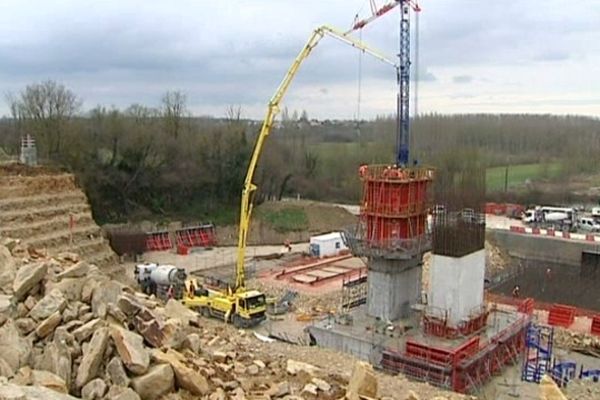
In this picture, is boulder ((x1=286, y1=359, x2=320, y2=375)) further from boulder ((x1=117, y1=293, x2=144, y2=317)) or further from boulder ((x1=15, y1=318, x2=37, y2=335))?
boulder ((x1=15, y1=318, x2=37, y2=335))

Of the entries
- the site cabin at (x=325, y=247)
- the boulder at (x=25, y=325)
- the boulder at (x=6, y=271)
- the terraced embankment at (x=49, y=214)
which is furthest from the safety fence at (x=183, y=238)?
the boulder at (x=25, y=325)

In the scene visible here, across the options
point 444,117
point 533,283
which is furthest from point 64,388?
point 444,117

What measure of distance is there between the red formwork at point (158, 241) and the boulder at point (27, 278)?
27467 millimetres

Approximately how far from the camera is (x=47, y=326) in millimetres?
7223

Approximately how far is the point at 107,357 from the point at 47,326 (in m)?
0.90

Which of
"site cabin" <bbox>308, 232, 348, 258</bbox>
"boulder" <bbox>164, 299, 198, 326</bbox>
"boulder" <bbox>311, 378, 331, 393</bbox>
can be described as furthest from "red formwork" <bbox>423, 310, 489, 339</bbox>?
"site cabin" <bbox>308, 232, 348, 258</bbox>

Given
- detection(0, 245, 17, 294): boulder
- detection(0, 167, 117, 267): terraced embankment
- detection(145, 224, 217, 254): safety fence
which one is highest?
detection(0, 245, 17, 294): boulder

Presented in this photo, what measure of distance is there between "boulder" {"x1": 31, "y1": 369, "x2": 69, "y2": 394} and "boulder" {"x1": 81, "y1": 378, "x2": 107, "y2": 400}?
0.63ft

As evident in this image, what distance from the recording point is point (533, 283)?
1252 inches

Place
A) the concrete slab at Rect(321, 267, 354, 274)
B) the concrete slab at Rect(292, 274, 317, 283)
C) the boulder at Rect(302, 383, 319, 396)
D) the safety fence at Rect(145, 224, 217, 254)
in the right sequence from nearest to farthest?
the boulder at Rect(302, 383, 319, 396) < the concrete slab at Rect(292, 274, 317, 283) < the concrete slab at Rect(321, 267, 354, 274) < the safety fence at Rect(145, 224, 217, 254)

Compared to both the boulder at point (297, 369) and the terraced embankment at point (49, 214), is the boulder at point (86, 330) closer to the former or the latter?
the boulder at point (297, 369)

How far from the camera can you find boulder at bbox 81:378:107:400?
644 cm

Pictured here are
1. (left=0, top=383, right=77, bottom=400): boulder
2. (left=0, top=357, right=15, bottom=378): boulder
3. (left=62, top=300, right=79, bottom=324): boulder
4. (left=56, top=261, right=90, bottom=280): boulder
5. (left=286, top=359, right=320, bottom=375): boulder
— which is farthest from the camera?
(left=286, top=359, right=320, bottom=375): boulder

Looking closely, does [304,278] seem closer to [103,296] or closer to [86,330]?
[103,296]
